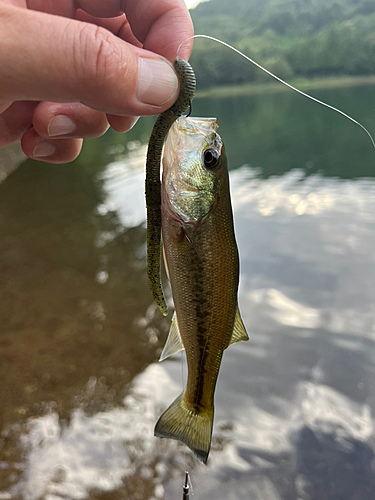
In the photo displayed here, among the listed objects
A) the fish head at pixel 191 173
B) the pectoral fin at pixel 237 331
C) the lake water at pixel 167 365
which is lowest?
the lake water at pixel 167 365

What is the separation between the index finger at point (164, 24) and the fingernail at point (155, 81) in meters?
0.85

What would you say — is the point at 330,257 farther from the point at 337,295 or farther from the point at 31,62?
the point at 31,62

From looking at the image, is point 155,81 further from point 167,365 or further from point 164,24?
point 167,365

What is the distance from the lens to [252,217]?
11555 mm

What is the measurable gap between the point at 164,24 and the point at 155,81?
117cm

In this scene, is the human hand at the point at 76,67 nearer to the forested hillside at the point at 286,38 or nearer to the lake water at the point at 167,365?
the lake water at the point at 167,365

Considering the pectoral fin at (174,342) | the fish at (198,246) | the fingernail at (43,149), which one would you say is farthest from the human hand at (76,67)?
the fingernail at (43,149)

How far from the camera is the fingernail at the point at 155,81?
5.50ft

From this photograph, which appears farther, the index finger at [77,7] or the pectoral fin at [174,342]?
the index finger at [77,7]

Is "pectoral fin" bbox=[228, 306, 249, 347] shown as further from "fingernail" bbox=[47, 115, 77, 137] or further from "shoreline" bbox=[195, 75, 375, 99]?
"shoreline" bbox=[195, 75, 375, 99]

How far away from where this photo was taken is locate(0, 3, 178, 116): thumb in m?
1.47

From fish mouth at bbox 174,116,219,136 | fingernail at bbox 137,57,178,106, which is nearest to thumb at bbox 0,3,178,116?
fingernail at bbox 137,57,178,106

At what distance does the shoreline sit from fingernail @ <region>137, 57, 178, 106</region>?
184ft

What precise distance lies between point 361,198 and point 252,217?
4.53m
